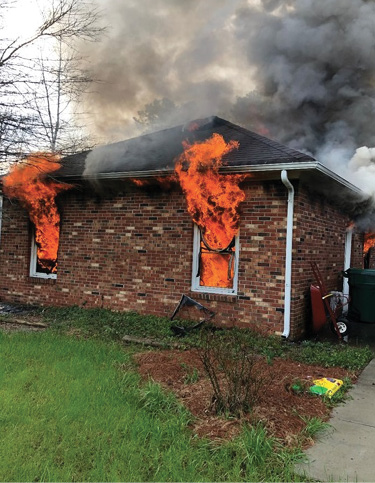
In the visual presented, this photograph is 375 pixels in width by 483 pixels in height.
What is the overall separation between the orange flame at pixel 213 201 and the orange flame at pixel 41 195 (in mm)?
2981

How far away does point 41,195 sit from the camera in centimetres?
872

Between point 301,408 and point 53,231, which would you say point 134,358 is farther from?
point 53,231

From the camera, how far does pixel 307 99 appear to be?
11938 millimetres

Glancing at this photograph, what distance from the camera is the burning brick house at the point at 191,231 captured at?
21.1ft

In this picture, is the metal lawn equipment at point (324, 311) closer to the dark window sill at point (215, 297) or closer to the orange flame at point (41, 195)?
the dark window sill at point (215, 297)

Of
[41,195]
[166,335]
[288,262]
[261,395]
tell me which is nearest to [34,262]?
[41,195]

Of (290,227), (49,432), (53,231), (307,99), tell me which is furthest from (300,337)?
(307,99)

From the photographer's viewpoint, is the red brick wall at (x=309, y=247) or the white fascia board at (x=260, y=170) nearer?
the white fascia board at (x=260, y=170)

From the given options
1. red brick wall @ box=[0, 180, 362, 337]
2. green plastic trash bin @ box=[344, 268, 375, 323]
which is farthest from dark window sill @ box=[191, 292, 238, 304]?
green plastic trash bin @ box=[344, 268, 375, 323]

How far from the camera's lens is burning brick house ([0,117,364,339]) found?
253 inches

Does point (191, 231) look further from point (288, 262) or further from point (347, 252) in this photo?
point (347, 252)

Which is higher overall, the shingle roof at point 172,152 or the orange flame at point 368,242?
the shingle roof at point 172,152

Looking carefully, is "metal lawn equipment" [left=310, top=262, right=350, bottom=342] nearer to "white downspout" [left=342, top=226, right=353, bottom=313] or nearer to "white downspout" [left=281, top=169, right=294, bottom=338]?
"white downspout" [left=281, top=169, right=294, bottom=338]

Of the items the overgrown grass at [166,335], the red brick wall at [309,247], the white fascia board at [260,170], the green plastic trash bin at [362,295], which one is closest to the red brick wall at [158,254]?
the red brick wall at [309,247]
